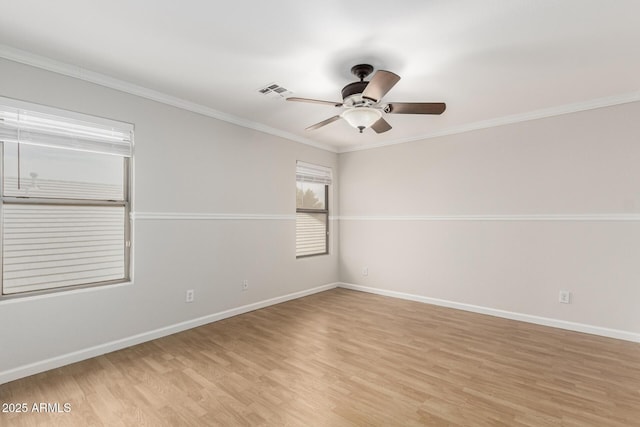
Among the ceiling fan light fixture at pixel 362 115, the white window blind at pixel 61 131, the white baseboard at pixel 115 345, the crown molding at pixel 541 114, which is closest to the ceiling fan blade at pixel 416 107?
the ceiling fan light fixture at pixel 362 115

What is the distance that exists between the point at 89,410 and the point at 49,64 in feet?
8.65

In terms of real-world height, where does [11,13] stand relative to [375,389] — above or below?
above

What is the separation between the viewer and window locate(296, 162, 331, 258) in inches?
187

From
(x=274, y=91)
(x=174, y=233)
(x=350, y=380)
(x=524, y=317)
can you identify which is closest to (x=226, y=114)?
(x=274, y=91)

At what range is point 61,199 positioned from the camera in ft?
8.38

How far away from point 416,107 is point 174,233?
2.70 m

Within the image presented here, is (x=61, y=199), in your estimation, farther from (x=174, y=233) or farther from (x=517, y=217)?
(x=517, y=217)

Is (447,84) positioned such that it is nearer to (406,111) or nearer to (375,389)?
(406,111)

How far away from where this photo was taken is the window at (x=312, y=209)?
4.75 m

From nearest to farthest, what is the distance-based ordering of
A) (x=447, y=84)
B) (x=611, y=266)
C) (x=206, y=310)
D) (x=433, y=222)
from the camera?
(x=447, y=84), (x=611, y=266), (x=206, y=310), (x=433, y=222)

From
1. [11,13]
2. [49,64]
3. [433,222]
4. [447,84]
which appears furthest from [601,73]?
[49,64]

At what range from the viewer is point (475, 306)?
3.97m

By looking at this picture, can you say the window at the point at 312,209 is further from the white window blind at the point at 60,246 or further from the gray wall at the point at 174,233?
the white window blind at the point at 60,246

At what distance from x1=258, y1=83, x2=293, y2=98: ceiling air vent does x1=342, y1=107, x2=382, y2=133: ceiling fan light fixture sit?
29.9 inches
